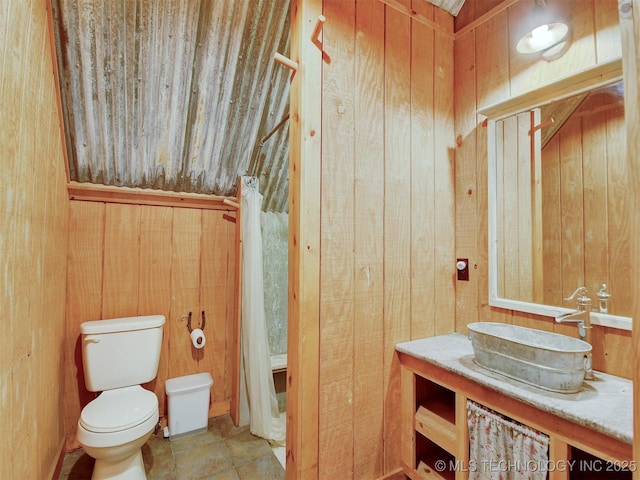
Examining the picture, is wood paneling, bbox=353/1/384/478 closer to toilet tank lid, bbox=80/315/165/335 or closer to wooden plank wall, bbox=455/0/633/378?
wooden plank wall, bbox=455/0/633/378

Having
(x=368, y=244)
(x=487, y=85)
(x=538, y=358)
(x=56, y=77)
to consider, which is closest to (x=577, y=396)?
(x=538, y=358)

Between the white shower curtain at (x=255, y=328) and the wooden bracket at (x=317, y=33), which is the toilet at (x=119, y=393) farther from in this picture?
the wooden bracket at (x=317, y=33)

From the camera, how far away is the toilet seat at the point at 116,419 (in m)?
1.52

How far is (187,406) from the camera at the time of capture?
2166mm

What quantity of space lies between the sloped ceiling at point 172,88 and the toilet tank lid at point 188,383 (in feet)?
4.58

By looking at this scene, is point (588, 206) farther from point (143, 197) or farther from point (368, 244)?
point (143, 197)

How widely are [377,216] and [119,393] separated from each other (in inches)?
74.4

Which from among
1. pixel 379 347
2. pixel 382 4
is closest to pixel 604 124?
pixel 382 4

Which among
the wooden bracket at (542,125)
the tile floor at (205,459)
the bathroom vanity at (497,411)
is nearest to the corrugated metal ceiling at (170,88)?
the wooden bracket at (542,125)

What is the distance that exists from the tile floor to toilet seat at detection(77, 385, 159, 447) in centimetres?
42

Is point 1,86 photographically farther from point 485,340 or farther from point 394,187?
point 485,340

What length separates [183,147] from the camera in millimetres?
1990

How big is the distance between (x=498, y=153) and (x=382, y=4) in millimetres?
956

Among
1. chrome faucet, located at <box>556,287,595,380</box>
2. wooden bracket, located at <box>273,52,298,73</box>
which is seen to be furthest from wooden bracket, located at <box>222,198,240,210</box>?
chrome faucet, located at <box>556,287,595,380</box>
